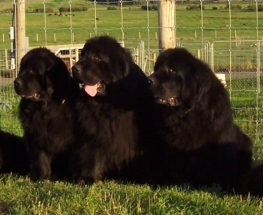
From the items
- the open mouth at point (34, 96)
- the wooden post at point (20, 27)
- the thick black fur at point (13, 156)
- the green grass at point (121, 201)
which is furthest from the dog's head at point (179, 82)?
the wooden post at point (20, 27)

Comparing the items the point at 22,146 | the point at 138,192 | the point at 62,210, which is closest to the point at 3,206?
the point at 62,210

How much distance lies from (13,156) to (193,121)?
240 centimetres

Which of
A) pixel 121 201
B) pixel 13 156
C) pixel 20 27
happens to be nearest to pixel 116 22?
pixel 20 27

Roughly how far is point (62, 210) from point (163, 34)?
4.18 meters

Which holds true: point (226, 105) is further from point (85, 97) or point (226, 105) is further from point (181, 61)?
point (85, 97)

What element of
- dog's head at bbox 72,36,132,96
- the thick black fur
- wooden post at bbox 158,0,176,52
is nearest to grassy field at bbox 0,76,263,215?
the thick black fur

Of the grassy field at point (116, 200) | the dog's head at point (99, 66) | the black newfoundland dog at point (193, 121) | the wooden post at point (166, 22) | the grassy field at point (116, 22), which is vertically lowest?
the grassy field at point (116, 200)

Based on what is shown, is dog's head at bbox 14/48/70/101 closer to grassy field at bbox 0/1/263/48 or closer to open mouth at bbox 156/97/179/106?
open mouth at bbox 156/97/179/106

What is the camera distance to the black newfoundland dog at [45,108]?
649cm

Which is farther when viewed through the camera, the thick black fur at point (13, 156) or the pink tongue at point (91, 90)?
the thick black fur at point (13, 156)

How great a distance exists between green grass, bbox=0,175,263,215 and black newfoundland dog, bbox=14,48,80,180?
2.25 ft

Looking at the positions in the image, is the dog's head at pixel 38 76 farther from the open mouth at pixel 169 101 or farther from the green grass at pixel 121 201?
the open mouth at pixel 169 101

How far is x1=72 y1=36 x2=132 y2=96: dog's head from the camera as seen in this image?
244 inches

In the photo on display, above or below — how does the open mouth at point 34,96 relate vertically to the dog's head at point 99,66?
below
